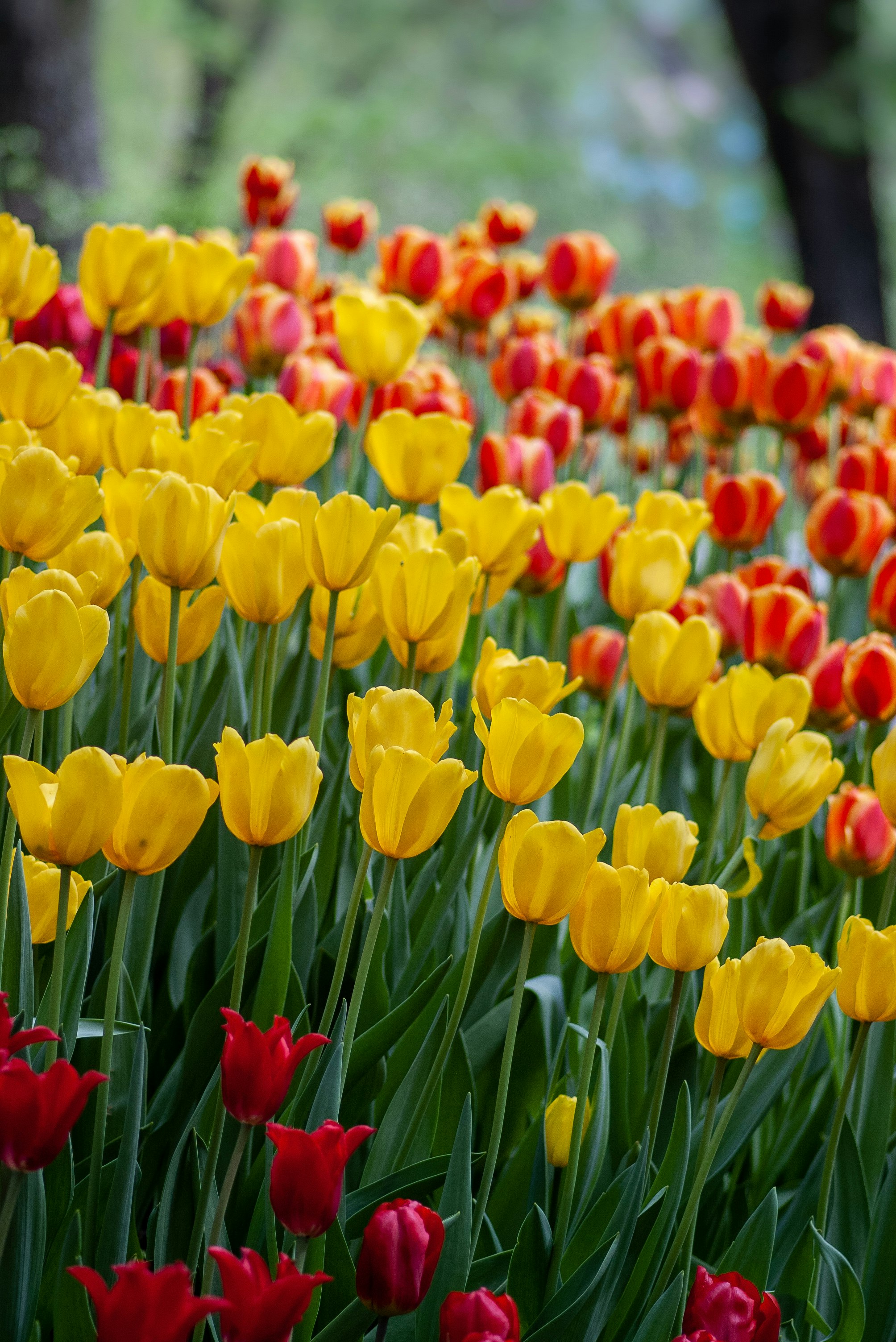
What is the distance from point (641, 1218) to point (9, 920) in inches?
17.4

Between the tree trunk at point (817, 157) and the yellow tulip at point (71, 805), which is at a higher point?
the tree trunk at point (817, 157)

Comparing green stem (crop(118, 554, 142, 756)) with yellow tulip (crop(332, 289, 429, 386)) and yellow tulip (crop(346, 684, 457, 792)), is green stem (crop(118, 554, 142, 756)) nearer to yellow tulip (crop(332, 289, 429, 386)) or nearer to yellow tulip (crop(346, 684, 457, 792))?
yellow tulip (crop(346, 684, 457, 792))

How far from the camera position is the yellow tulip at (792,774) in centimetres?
88

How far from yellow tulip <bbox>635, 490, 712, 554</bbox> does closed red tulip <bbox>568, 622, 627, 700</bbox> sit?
0.78 ft

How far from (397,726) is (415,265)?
1.42 m

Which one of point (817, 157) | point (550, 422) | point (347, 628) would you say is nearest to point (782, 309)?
point (550, 422)

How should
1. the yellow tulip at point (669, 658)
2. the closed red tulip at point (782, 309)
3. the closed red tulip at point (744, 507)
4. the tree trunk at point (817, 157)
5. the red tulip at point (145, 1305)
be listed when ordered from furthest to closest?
the tree trunk at point (817, 157)
the closed red tulip at point (782, 309)
the closed red tulip at point (744, 507)
the yellow tulip at point (669, 658)
the red tulip at point (145, 1305)

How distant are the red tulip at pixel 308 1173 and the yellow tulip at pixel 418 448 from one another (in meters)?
0.70

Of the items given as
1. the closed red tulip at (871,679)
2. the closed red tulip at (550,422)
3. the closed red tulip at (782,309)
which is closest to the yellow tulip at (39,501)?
the closed red tulip at (871,679)

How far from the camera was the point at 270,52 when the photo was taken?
13.5 m

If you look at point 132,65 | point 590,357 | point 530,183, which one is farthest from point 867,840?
point 132,65

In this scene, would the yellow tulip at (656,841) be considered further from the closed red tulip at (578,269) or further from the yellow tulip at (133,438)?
the closed red tulip at (578,269)

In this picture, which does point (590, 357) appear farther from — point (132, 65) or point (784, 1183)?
point (132, 65)

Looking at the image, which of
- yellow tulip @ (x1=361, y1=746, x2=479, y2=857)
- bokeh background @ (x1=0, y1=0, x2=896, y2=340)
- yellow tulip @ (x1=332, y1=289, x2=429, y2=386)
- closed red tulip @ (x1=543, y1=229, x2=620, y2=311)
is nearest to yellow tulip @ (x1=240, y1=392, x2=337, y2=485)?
yellow tulip @ (x1=332, y1=289, x2=429, y2=386)
